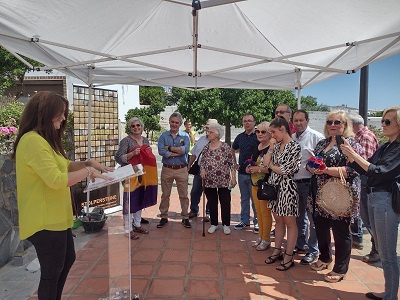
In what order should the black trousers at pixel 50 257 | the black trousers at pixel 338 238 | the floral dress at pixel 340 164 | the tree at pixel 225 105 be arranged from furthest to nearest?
the tree at pixel 225 105, the black trousers at pixel 338 238, the floral dress at pixel 340 164, the black trousers at pixel 50 257

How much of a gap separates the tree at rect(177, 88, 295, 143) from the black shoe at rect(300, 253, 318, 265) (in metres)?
8.85

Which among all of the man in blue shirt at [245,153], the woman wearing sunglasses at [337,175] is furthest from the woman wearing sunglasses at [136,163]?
the woman wearing sunglasses at [337,175]

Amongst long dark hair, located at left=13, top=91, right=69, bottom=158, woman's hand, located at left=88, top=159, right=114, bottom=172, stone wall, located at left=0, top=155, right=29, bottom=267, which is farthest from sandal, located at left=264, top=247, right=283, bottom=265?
stone wall, located at left=0, top=155, right=29, bottom=267

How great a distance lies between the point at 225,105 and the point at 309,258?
9.21 m

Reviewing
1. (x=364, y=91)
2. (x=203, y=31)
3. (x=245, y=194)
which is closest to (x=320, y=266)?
(x=245, y=194)

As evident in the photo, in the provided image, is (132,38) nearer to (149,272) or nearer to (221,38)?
(221,38)

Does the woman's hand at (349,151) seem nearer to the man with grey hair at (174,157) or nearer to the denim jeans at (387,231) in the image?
the denim jeans at (387,231)

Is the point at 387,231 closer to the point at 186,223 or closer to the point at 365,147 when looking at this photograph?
the point at 365,147

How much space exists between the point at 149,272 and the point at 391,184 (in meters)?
2.49

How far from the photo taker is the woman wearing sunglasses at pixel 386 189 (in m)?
2.33

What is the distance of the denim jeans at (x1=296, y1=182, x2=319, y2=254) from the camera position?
346cm

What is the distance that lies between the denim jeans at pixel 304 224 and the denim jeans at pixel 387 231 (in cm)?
95

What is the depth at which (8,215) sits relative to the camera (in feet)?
11.4

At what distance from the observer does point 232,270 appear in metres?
3.35
